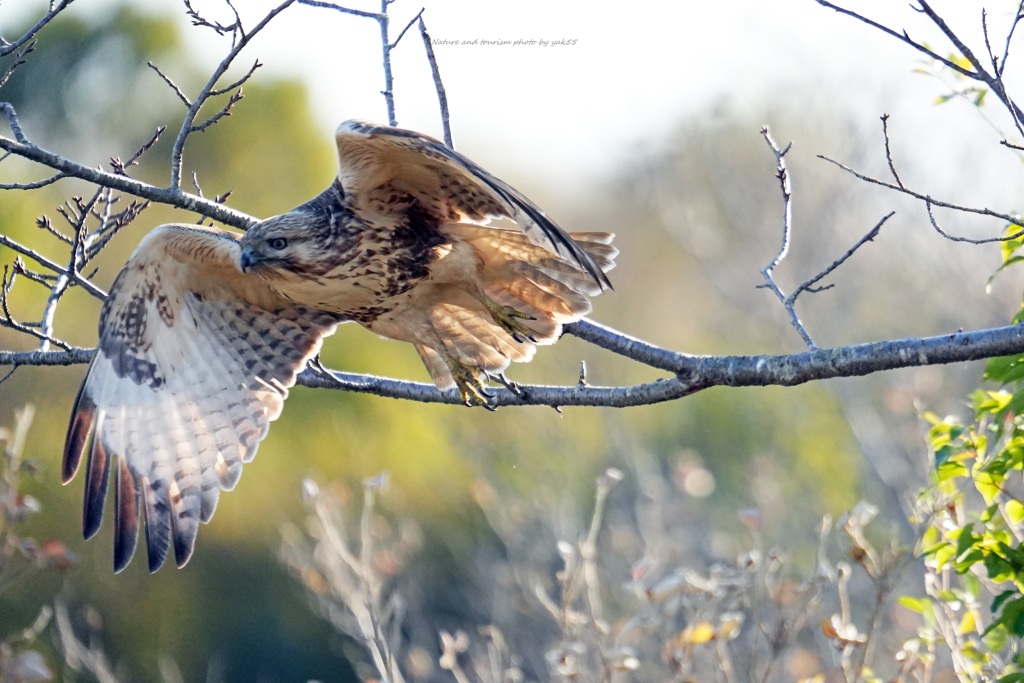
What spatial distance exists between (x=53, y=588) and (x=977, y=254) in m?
10.4

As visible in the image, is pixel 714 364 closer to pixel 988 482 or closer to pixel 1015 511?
pixel 988 482

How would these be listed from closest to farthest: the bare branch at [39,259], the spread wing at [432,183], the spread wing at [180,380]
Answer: the spread wing at [432,183], the bare branch at [39,259], the spread wing at [180,380]

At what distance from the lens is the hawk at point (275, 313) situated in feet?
15.0

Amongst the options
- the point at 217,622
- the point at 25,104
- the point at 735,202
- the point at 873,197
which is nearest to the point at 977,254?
the point at 873,197

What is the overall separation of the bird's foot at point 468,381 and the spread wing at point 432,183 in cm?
59

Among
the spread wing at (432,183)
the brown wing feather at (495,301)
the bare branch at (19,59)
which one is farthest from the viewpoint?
the brown wing feather at (495,301)

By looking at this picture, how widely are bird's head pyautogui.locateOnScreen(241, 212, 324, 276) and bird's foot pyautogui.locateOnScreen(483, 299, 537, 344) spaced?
0.71m

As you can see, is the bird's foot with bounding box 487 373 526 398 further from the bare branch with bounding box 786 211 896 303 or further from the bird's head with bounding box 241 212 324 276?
the bare branch with bounding box 786 211 896 303

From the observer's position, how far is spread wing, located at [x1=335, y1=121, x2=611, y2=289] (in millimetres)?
3613

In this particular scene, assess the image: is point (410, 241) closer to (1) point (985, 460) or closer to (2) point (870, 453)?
(1) point (985, 460)

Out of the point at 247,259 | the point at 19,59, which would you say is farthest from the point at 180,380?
the point at 19,59

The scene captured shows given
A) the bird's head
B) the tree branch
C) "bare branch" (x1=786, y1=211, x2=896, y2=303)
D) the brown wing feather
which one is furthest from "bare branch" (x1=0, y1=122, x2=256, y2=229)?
"bare branch" (x1=786, y1=211, x2=896, y2=303)

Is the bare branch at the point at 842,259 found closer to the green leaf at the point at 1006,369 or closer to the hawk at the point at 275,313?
the green leaf at the point at 1006,369

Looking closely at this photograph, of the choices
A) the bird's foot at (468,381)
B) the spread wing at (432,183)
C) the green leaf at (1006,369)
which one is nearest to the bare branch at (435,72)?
the spread wing at (432,183)
